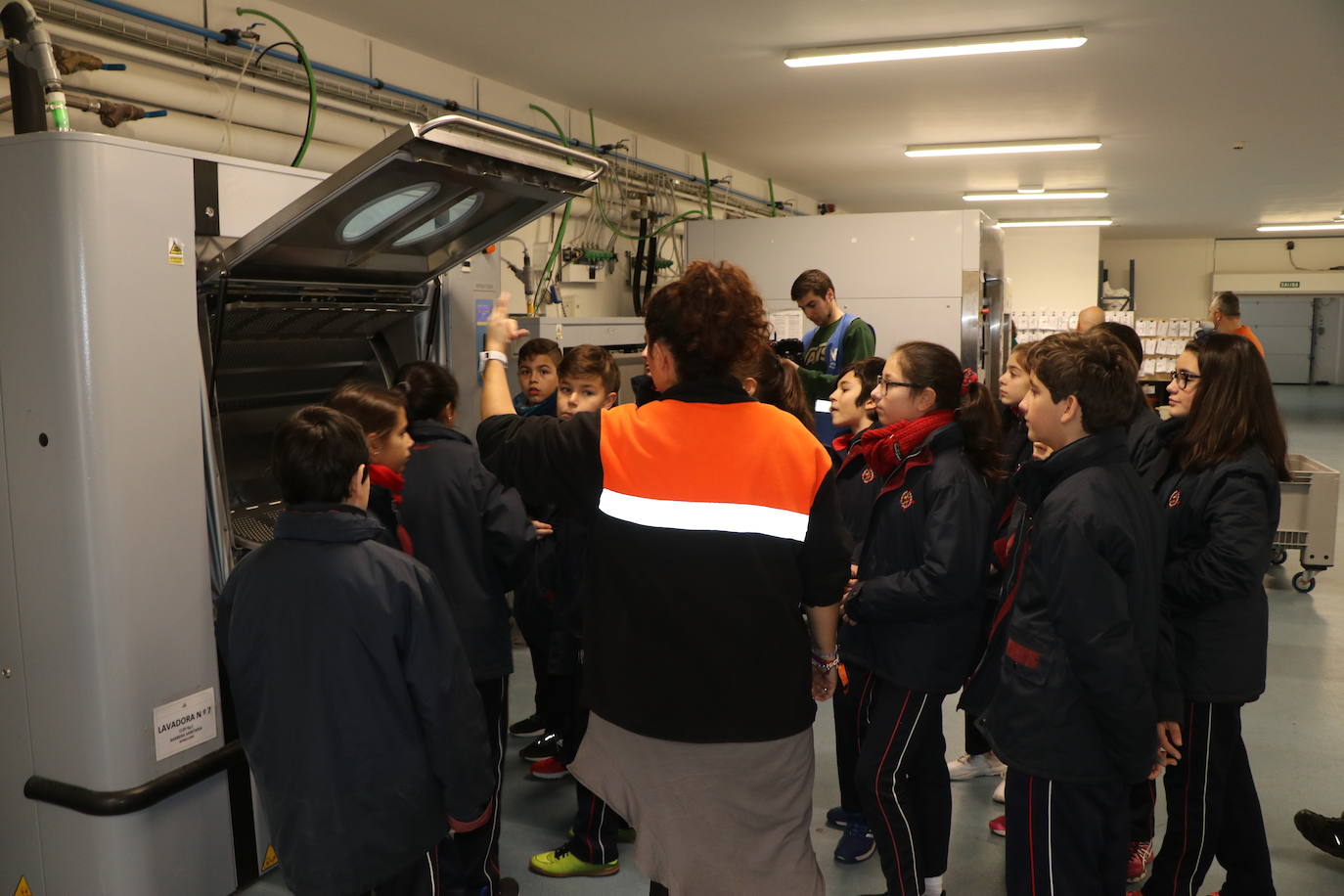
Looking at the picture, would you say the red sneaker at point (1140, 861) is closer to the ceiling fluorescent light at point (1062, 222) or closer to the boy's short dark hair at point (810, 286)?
the boy's short dark hair at point (810, 286)

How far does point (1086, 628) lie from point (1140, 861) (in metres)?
1.26

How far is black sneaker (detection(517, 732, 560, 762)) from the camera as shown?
3.27 m

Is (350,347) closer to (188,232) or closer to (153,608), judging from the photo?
(188,232)

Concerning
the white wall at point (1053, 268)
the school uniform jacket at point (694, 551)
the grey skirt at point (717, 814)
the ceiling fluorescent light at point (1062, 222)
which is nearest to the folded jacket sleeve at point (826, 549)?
the school uniform jacket at point (694, 551)

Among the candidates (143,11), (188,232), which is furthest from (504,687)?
(143,11)

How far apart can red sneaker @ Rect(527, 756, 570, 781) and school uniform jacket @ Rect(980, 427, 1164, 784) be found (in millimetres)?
1695

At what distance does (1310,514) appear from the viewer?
5098mm

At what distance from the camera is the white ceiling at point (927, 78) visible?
4137 millimetres

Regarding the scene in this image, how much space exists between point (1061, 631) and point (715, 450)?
2.60ft

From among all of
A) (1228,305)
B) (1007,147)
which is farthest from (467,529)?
(1228,305)

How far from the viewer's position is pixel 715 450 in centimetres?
159

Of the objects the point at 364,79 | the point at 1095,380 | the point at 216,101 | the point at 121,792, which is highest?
the point at 364,79

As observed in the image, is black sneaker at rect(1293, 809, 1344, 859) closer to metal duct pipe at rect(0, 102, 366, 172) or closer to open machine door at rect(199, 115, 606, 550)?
open machine door at rect(199, 115, 606, 550)

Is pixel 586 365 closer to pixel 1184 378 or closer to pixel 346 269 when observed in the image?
pixel 346 269
